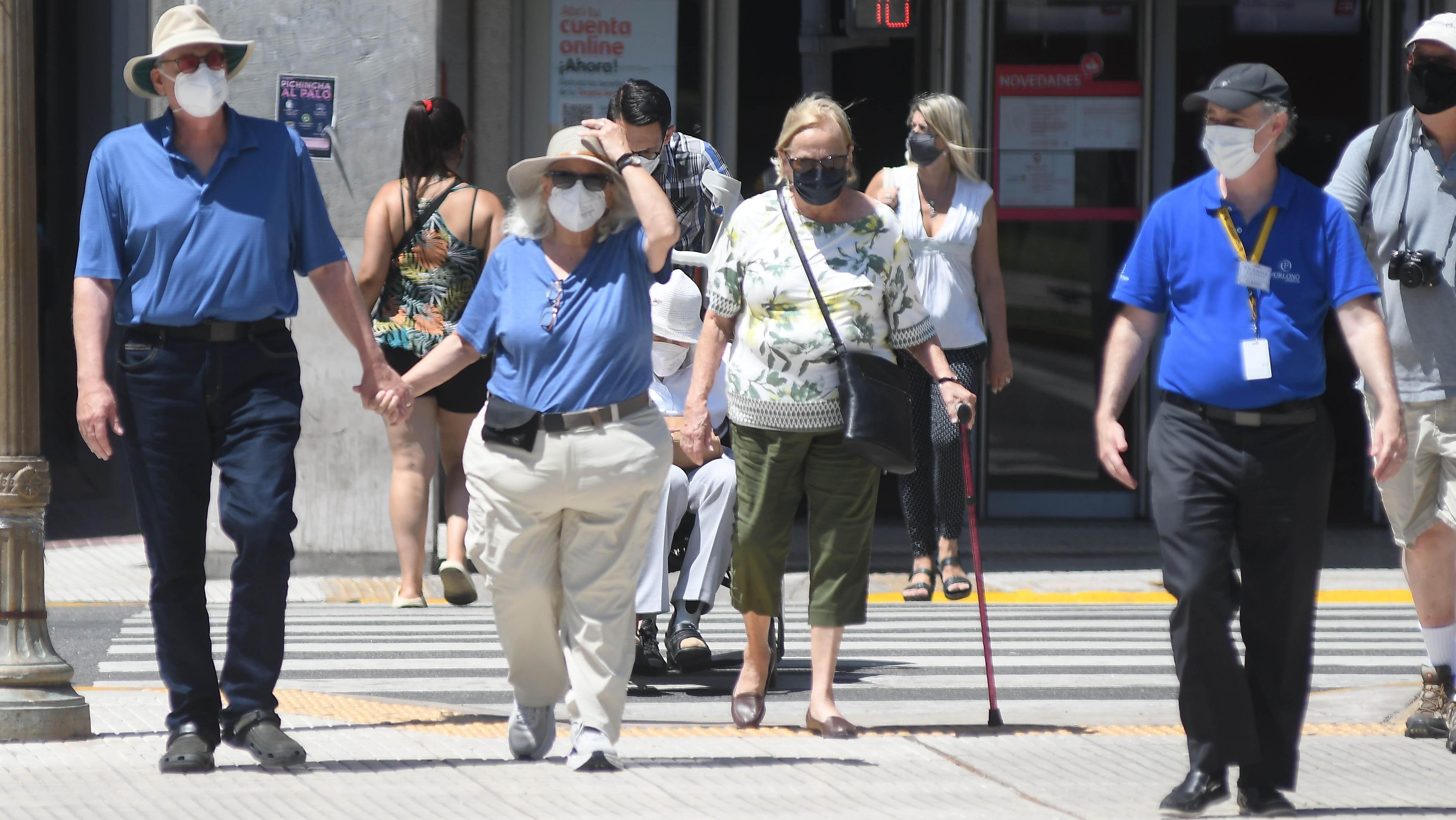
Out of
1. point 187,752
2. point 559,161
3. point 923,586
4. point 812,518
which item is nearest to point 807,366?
point 812,518

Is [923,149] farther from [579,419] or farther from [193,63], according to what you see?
[193,63]

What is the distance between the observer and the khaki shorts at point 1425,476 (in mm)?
5891

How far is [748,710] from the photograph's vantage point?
616 cm

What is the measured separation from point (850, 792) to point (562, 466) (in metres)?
1.17

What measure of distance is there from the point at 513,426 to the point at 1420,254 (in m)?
2.77

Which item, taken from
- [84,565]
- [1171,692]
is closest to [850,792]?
[1171,692]

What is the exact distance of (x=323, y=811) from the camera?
485 centimetres

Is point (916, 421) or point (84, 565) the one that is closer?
point (916, 421)

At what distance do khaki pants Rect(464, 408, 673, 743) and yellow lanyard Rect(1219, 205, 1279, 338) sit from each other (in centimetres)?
163

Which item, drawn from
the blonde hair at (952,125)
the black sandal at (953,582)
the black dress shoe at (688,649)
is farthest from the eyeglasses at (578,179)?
the black sandal at (953,582)

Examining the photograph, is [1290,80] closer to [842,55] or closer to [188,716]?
[842,55]

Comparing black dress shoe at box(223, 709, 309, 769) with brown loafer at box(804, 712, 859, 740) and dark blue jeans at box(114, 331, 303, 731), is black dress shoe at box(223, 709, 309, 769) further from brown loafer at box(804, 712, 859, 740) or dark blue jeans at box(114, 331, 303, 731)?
brown loafer at box(804, 712, 859, 740)

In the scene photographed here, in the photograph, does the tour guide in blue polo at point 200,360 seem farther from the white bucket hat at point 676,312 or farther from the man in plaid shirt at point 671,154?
the man in plaid shirt at point 671,154

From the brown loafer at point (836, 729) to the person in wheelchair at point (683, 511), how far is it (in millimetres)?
1055
